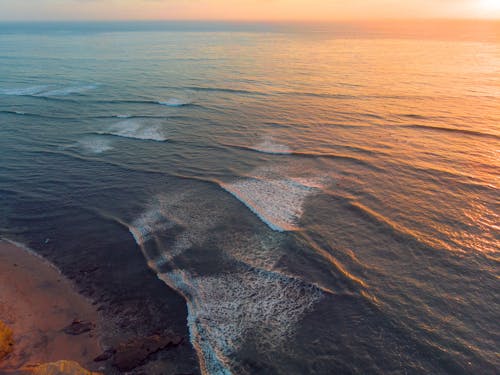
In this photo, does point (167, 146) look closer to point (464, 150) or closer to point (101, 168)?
point (101, 168)

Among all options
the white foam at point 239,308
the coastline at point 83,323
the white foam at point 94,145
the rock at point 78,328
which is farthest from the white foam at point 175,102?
the rock at point 78,328

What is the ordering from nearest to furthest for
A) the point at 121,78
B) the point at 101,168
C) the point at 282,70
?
1. the point at 101,168
2. the point at 121,78
3. the point at 282,70

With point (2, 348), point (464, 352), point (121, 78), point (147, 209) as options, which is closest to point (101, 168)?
point (147, 209)

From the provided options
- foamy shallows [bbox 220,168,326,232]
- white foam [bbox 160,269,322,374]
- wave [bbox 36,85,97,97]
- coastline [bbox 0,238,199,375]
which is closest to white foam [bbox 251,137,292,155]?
foamy shallows [bbox 220,168,326,232]

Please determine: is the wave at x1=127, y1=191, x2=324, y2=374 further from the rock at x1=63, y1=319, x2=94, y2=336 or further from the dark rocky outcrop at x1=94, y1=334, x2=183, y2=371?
the rock at x1=63, y1=319, x2=94, y2=336

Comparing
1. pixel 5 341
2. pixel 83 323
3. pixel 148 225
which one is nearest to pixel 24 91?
pixel 148 225

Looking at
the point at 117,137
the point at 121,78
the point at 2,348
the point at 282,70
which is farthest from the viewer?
the point at 282,70

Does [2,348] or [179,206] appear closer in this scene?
[2,348]

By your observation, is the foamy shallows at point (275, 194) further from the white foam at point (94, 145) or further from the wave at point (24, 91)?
the wave at point (24, 91)
